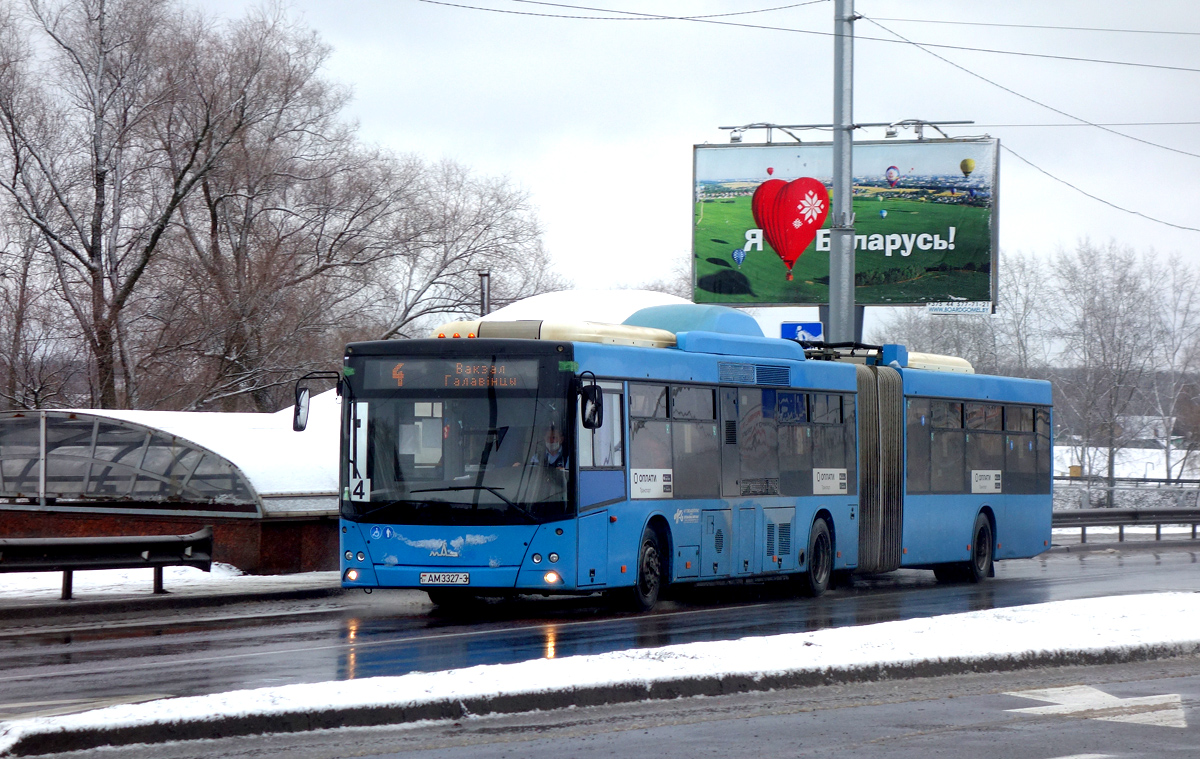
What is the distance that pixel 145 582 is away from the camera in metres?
19.0

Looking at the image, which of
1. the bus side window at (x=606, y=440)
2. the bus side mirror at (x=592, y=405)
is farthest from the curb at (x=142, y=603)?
the bus side mirror at (x=592, y=405)

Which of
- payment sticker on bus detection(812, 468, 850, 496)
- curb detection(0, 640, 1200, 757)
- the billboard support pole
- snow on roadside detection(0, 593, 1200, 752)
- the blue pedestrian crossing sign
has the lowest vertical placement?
curb detection(0, 640, 1200, 757)

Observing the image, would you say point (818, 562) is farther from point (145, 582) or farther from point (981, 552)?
point (145, 582)

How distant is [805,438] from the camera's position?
19.1m

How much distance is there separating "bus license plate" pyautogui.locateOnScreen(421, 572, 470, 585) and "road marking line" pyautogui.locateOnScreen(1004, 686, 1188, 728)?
656 centimetres

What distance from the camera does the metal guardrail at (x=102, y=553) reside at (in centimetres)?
1609

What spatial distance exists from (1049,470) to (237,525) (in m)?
13.4

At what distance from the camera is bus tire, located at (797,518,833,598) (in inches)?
751

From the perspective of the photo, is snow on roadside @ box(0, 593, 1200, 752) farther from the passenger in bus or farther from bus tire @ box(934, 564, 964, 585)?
bus tire @ box(934, 564, 964, 585)

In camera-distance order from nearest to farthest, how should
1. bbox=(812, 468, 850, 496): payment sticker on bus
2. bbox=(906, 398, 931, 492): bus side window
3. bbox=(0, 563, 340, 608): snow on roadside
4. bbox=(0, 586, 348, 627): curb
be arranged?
bbox=(0, 586, 348, 627): curb, bbox=(0, 563, 340, 608): snow on roadside, bbox=(812, 468, 850, 496): payment sticker on bus, bbox=(906, 398, 931, 492): bus side window

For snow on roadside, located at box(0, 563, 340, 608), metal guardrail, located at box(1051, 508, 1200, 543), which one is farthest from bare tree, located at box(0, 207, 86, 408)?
metal guardrail, located at box(1051, 508, 1200, 543)

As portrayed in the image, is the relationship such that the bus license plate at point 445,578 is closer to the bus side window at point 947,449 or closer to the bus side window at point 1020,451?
the bus side window at point 947,449

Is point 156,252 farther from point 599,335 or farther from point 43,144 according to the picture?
point 599,335

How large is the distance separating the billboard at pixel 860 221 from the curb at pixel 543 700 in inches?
1087
